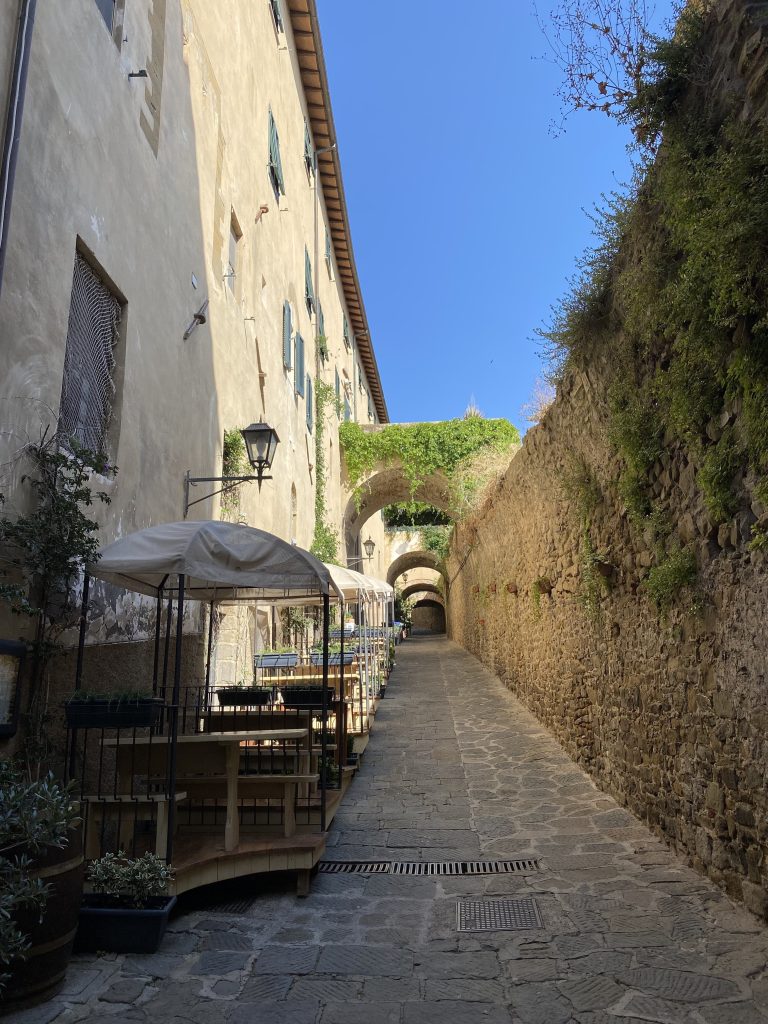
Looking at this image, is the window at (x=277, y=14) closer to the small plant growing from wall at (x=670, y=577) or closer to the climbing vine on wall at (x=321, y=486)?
the climbing vine on wall at (x=321, y=486)

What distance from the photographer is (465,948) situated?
12.4 feet

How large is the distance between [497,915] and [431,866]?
980 mm

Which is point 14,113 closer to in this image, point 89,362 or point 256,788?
point 89,362

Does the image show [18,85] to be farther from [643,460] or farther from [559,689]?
[559,689]

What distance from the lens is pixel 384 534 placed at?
105ft

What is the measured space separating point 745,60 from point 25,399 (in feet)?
14.4

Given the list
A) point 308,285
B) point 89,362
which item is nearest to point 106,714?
point 89,362

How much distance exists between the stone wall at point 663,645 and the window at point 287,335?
5247mm

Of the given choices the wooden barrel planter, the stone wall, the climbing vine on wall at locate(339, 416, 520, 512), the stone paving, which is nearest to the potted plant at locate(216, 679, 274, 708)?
the stone paving

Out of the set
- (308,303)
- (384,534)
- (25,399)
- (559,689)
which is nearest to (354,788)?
(559,689)

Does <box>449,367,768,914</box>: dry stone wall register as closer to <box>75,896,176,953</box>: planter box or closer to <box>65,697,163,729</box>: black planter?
<box>75,896,176,953</box>: planter box

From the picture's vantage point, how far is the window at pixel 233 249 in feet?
32.1

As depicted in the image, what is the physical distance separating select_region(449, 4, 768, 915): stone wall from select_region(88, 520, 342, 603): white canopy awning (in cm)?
249

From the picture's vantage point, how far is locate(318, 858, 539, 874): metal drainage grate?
495cm
